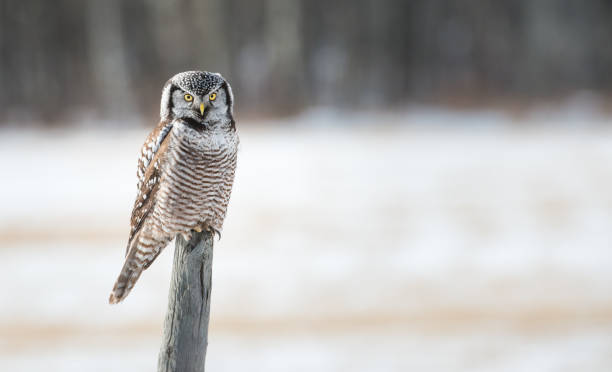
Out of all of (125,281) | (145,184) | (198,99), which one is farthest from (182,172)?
(125,281)

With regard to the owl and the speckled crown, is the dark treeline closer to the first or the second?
the owl

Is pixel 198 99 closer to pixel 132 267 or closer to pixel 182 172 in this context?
pixel 182 172

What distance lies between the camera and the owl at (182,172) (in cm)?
304

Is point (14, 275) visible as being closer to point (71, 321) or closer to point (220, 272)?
point (71, 321)

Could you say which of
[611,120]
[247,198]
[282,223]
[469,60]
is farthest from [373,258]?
[469,60]

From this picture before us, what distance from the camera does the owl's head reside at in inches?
116

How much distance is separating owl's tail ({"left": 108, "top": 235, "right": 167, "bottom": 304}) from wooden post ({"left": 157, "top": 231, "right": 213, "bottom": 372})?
0.32 meters

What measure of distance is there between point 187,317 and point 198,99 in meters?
1.00

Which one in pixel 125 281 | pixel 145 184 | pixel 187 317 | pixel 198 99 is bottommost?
pixel 187 317

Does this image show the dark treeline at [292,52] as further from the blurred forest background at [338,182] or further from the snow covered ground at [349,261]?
the snow covered ground at [349,261]

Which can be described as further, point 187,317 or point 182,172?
point 182,172

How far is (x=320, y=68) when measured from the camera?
20.5m

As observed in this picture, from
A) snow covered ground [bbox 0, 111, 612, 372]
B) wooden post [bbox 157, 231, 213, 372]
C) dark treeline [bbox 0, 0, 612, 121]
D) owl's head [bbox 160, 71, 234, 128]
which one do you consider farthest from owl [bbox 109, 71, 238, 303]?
dark treeline [bbox 0, 0, 612, 121]

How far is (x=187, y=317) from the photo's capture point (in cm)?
299
